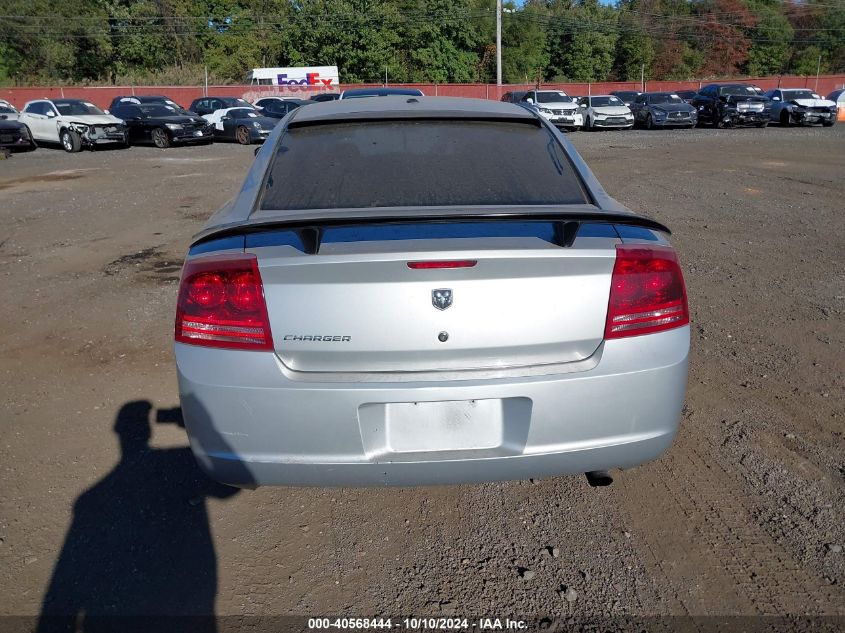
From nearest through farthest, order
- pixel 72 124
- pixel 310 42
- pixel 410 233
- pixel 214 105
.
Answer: pixel 410 233, pixel 72 124, pixel 214 105, pixel 310 42

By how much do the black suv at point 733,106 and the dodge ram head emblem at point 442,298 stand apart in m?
30.1

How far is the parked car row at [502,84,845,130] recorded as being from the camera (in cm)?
2819

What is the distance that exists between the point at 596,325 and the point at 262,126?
23319 mm

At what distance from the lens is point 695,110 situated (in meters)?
29.0

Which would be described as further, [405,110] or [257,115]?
[257,115]

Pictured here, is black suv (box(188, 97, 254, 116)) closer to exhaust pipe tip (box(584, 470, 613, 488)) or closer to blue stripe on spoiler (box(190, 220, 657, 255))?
blue stripe on spoiler (box(190, 220, 657, 255))

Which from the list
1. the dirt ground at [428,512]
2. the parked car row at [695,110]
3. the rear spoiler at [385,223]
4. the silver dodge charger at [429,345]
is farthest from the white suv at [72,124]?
the rear spoiler at [385,223]

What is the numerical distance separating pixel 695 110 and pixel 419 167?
1153 inches

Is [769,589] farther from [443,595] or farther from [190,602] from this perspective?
[190,602]

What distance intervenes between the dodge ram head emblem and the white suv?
23.0 metres

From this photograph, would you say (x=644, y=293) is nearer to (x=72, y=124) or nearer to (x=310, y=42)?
(x=72, y=124)

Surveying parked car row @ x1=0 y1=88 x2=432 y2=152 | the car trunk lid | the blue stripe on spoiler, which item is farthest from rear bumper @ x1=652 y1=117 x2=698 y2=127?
the car trunk lid

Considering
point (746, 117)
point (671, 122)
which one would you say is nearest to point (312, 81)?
point (671, 122)

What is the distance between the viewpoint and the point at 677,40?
77812 mm
